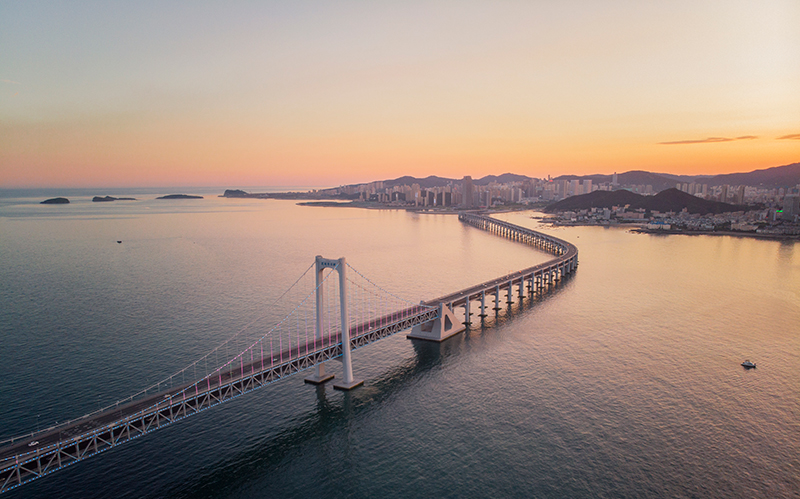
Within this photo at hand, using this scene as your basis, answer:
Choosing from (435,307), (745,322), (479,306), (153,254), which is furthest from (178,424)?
(153,254)

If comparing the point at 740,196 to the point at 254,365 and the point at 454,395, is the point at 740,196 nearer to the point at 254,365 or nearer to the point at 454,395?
the point at 454,395

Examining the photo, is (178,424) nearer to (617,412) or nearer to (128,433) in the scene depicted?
(128,433)

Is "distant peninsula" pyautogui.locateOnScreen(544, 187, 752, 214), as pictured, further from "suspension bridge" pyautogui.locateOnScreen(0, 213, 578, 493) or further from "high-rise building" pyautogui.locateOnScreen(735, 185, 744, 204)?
"suspension bridge" pyautogui.locateOnScreen(0, 213, 578, 493)

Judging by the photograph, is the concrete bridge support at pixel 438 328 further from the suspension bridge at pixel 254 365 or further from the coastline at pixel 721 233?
the coastline at pixel 721 233

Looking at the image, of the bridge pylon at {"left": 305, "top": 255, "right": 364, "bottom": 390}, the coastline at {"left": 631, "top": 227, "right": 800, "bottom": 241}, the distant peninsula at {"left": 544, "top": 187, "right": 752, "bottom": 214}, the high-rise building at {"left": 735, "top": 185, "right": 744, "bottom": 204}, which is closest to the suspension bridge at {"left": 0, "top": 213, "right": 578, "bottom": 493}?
the bridge pylon at {"left": 305, "top": 255, "right": 364, "bottom": 390}

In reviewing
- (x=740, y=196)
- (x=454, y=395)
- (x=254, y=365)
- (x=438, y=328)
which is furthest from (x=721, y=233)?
(x=254, y=365)

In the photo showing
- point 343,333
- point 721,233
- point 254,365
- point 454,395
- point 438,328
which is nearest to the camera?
point 254,365
